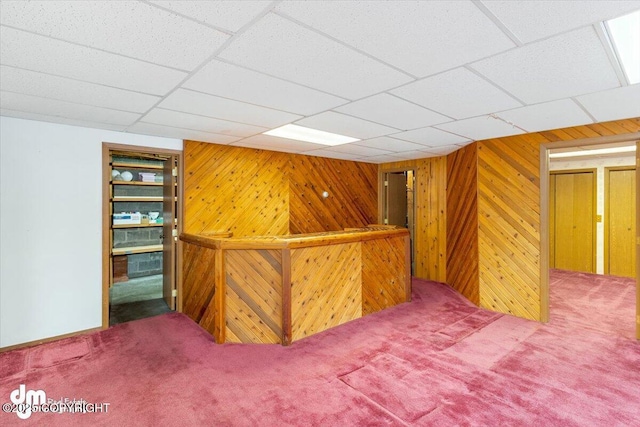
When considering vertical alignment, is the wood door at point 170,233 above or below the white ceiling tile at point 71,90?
below

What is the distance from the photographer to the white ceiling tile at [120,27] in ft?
4.94

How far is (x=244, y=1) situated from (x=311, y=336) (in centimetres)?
A: 335

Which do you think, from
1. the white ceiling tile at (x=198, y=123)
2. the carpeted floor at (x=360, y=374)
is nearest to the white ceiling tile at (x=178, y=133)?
the white ceiling tile at (x=198, y=123)

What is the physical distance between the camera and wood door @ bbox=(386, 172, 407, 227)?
7.28 meters

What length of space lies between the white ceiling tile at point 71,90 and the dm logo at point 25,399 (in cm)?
255

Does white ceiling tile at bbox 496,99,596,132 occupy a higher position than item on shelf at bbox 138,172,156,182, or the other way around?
white ceiling tile at bbox 496,99,596,132

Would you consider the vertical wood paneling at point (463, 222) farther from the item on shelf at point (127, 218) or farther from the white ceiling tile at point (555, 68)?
the item on shelf at point (127, 218)

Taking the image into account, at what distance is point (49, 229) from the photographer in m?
3.58

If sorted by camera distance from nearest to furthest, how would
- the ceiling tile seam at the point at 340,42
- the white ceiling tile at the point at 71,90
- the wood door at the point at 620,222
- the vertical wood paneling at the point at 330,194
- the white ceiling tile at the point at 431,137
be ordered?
1. the ceiling tile seam at the point at 340,42
2. the white ceiling tile at the point at 71,90
3. the white ceiling tile at the point at 431,137
4. the vertical wood paneling at the point at 330,194
5. the wood door at the point at 620,222

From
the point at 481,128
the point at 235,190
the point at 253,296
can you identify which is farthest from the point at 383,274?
the point at 235,190

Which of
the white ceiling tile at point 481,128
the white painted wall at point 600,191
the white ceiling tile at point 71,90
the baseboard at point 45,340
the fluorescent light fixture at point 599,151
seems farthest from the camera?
the white painted wall at point 600,191

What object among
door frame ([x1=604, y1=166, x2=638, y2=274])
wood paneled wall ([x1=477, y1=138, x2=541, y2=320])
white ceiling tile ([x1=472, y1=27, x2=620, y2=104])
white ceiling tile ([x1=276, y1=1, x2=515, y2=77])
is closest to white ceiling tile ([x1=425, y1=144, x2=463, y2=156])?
wood paneled wall ([x1=477, y1=138, x2=541, y2=320])

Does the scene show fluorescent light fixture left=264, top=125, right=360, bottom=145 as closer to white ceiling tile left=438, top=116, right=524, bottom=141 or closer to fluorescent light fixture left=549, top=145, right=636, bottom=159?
white ceiling tile left=438, top=116, right=524, bottom=141

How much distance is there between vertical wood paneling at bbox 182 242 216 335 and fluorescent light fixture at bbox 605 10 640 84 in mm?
3761
